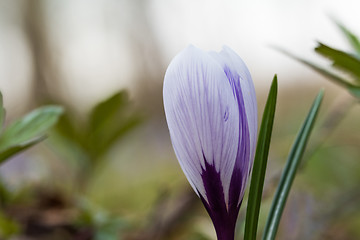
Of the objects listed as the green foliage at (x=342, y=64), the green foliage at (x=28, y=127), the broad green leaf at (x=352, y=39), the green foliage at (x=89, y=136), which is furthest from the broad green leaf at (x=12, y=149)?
the green foliage at (x=89, y=136)

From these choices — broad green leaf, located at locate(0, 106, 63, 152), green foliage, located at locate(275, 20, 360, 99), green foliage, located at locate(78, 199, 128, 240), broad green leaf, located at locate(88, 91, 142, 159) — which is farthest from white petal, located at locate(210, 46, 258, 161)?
broad green leaf, located at locate(88, 91, 142, 159)

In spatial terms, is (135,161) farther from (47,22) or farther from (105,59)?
(47,22)

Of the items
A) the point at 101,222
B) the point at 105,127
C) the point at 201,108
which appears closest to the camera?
the point at 201,108

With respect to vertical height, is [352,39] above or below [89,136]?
above

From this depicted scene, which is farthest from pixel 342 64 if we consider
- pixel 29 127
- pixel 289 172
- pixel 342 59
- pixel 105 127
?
pixel 105 127

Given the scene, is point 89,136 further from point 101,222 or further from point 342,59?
point 342,59

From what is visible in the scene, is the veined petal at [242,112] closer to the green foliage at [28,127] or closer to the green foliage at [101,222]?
the green foliage at [28,127]
